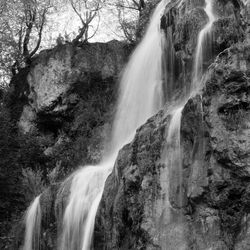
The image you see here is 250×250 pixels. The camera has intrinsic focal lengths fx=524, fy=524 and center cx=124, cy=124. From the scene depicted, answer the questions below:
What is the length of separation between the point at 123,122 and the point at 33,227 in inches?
230

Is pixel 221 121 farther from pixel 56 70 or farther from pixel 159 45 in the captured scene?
pixel 56 70

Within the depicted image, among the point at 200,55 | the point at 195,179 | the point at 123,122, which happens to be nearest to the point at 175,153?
the point at 195,179

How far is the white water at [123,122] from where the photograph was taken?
46.9 ft

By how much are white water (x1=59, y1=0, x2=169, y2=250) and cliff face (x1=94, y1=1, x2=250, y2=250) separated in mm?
1153

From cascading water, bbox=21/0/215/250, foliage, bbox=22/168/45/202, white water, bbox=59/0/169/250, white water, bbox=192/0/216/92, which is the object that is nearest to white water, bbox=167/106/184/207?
cascading water, bbox=21/0/215/250

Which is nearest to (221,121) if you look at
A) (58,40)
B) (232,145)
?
(232,145)

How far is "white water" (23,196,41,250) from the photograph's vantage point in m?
16.0

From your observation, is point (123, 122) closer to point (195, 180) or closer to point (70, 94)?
point (70, 94)

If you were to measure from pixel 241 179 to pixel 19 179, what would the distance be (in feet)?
40.4

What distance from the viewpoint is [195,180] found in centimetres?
1095

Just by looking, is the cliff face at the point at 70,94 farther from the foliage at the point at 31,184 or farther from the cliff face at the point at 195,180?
the cliff face at the point at 195,180

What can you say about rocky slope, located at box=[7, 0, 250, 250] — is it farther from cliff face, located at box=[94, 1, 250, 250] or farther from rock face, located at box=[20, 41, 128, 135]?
rock face, located at box=[20, 41, 128, 135]

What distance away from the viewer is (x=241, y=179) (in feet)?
34.0

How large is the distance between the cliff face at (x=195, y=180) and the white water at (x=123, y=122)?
1.15m
